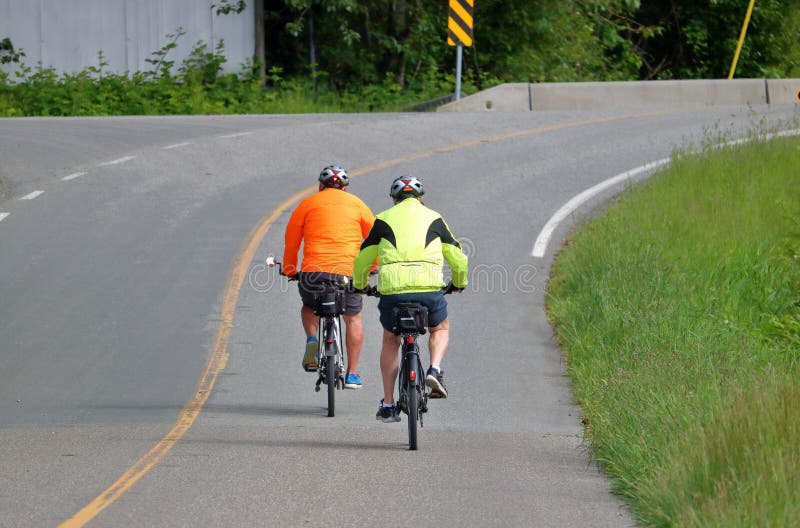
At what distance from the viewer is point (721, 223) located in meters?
18.7

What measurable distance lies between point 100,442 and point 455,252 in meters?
2.96

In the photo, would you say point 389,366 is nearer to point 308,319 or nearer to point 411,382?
point 411,382

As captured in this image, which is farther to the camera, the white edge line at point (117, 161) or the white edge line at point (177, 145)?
the white edge line at point (177, 145)

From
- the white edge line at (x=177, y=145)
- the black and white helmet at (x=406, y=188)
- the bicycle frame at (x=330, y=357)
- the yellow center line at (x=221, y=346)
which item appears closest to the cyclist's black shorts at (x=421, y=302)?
the black and white helmet at (x=406, y=188)

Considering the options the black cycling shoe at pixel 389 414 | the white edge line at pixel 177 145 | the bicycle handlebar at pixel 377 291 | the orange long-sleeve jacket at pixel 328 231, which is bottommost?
the black cycling shoe at pixel 389 414

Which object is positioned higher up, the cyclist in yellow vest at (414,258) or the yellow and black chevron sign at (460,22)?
the yellow and black chevron sign at (460,22)

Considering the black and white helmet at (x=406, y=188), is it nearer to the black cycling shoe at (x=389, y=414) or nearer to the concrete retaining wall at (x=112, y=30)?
the black cycling shoe at (x=389, y=414)

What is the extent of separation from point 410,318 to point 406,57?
26058mm

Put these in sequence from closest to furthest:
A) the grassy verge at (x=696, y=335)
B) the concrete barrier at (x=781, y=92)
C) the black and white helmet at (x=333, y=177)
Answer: the grassy verge at (x=696, y=335)
the black and white helmet at (x=333, y=177)
the concrete barrier at (x=781, y=92)

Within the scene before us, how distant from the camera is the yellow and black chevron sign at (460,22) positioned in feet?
98.6

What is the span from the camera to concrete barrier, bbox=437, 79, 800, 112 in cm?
3083

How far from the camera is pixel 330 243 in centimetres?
1114

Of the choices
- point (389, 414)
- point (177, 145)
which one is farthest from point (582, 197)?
point (389, 414)

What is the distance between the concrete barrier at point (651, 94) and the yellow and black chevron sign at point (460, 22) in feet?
5.12
